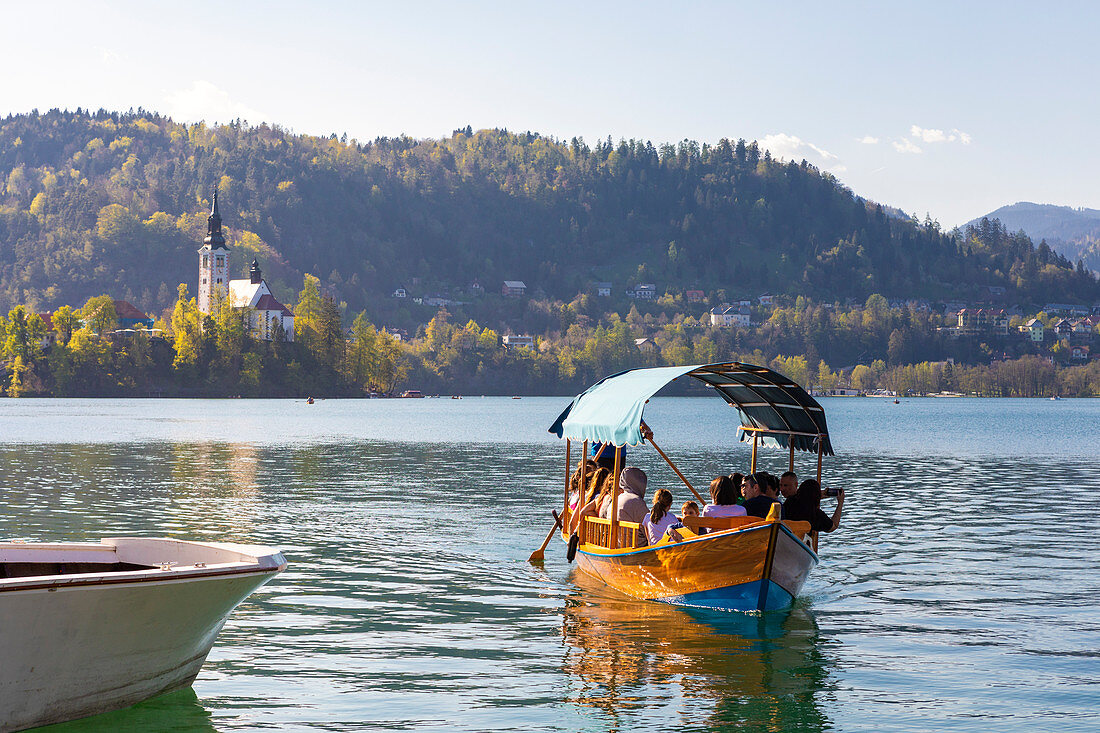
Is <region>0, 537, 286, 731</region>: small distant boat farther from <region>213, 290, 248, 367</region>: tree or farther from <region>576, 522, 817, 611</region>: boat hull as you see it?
<region>213, 290, 248, 367</region>: tree

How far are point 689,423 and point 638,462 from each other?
6355 centimetres

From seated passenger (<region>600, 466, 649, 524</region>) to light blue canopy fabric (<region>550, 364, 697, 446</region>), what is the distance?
37.5 inches

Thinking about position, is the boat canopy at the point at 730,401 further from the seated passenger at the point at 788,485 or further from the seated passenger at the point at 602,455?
the seated passenger at the point at 788,485

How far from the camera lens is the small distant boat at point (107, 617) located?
1096 centimetres

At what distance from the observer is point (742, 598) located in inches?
742

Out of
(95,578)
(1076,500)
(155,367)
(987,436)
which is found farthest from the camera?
(155,367)

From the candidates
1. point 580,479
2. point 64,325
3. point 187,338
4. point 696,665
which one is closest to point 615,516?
point 580,479

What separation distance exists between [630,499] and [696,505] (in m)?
1.81

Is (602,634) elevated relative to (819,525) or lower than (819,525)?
lower

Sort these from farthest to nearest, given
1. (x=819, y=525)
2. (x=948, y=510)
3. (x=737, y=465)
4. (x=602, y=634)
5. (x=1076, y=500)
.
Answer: (x=737, y=465), (x=1076, y=500), (x=948, y=510), (x=819, y=525), (x=602, y=634)

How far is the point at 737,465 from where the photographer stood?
5791 centimetres

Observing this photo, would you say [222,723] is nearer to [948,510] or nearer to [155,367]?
[948,510]

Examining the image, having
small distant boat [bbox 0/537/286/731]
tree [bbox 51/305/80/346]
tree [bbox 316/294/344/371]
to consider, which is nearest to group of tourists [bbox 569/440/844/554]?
small distant boat [bbox 0/537/286/731]

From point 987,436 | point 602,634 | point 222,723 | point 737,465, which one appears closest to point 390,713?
point 222,723
